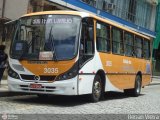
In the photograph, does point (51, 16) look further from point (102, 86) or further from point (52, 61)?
point (102, 86)

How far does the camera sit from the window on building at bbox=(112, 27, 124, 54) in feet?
56.9

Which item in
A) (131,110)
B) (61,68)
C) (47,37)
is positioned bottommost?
(131,110)

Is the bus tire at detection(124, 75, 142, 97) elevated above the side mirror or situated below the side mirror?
below

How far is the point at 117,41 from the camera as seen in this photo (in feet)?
58.4

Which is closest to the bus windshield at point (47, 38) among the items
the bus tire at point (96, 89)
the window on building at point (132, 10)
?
the bus tire at point (96, 89)

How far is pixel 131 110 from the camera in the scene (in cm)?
1403

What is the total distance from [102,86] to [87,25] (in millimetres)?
2485

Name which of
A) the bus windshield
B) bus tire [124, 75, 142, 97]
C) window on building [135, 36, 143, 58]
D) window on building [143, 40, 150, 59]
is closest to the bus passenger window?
the bus windshield

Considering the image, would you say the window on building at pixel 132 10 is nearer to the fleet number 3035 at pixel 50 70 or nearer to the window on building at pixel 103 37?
the window on building at pixel 103 37

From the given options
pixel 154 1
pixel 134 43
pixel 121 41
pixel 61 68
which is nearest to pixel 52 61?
pixel 61 68

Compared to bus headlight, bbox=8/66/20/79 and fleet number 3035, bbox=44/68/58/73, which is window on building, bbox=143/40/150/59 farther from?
bus headlight, bbox=8/66/20/79

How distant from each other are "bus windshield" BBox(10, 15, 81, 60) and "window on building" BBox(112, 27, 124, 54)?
3.14m

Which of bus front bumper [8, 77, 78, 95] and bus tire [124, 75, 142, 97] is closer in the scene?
bus front bumper [8, 77, 78, 95]

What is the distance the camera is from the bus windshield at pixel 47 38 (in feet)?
46.0
